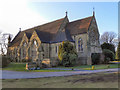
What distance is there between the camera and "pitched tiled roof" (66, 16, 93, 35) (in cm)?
3253

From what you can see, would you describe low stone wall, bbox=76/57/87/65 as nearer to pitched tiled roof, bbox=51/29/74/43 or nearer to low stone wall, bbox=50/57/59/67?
pitched tiled roof, bbox=51/29/74/43

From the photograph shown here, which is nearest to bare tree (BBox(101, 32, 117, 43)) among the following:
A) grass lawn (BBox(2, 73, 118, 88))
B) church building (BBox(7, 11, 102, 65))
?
church building (BBox(7, 11, 102, 65))

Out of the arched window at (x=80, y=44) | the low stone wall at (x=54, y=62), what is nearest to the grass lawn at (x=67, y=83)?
the low stone wall at (x=54, y=62)

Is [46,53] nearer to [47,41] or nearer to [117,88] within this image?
[47,41]

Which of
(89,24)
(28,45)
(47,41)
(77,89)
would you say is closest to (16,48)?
(28,45)

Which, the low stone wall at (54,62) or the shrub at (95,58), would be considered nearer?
the low stone wall at (54,62)

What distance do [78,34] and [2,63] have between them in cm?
2004

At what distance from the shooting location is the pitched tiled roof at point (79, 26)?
1281 inches

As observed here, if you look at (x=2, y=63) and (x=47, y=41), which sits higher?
(x=47, y=41)

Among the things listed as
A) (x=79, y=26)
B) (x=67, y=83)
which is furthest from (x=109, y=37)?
(x=67, y=83)

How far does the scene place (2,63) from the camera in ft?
84.7

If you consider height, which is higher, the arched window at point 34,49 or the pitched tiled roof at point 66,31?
the pitched tiled roof at point 66,31

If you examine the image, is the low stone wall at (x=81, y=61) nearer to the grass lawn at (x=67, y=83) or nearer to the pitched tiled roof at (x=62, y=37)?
the pitched tiled roof at (x=62, y=37)

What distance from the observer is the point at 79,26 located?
34.6 meters
